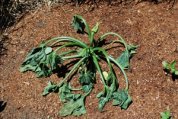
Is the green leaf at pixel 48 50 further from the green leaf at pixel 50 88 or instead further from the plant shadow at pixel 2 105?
the plant shadow at pixel 2 105

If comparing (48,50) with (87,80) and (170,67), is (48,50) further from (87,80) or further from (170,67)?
(170,67)

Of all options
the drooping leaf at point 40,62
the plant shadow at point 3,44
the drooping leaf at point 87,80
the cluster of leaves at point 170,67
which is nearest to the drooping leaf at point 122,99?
the drooping leaf at point 87,80

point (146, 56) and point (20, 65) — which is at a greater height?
point (20, 65)

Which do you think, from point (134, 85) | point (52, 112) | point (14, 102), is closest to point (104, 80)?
A: point (134, 85)

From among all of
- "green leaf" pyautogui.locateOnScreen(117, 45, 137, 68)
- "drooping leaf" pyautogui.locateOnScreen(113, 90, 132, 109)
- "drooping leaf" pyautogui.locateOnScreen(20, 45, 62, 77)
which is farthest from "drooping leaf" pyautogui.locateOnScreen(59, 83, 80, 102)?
"green leaf" pyautogui.locateOnScreen(117, 45, 137, 68)

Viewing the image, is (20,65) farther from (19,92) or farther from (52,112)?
(52,112)

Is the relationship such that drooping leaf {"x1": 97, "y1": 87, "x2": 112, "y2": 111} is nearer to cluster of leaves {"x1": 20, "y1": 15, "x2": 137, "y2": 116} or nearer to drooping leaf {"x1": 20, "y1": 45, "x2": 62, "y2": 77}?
cluster of leaves {"x1": 20, "y1": 15, "x2": 137, "y2": 116}

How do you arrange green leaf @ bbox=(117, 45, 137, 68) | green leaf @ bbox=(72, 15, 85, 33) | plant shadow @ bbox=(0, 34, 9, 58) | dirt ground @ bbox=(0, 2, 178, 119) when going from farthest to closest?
plant shadow @ bbox=(0, 34, 9, 58) < green leaf @ bbox=(72, 15, 85, 33) < green leaf @ bbox=(117, 45, 137, 68) < dirt ground @ bbox=(0, 2, 178, 119)
